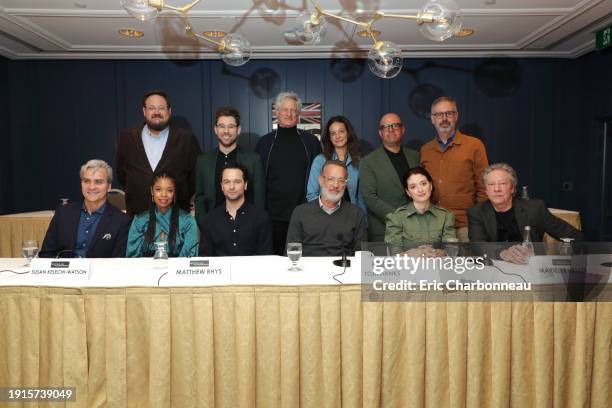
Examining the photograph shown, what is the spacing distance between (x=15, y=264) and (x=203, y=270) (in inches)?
41.2

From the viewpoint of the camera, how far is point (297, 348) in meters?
1.84

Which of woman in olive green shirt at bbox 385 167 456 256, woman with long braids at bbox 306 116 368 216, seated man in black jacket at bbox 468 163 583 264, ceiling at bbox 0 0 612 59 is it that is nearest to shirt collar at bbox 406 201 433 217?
woman in olive green shirt at bbox 385 167 456 256

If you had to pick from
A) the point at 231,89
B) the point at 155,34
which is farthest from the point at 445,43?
the point at 155,34

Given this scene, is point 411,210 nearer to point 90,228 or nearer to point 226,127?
point 226,127

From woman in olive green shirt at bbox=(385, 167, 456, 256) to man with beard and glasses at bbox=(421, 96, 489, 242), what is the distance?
0.60m

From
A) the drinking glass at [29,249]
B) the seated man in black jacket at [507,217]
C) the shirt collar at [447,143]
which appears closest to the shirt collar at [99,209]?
the drinking glass at [29,249]

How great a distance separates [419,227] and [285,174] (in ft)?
3.77

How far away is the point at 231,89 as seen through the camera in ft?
18.0

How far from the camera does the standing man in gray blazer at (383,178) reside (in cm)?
298

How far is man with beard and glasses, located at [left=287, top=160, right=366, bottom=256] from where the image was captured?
252 cm

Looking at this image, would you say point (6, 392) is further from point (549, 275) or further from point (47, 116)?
point (47, 116)

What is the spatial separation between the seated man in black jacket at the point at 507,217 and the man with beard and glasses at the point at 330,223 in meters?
0.67

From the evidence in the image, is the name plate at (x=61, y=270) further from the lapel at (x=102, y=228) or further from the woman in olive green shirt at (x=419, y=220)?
the woman in olive green shirt at (x=419, y=220)

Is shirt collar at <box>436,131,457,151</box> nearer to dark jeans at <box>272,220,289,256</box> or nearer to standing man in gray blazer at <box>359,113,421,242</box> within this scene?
standing man in gray blazer at <box>359,113,421,242</box>
